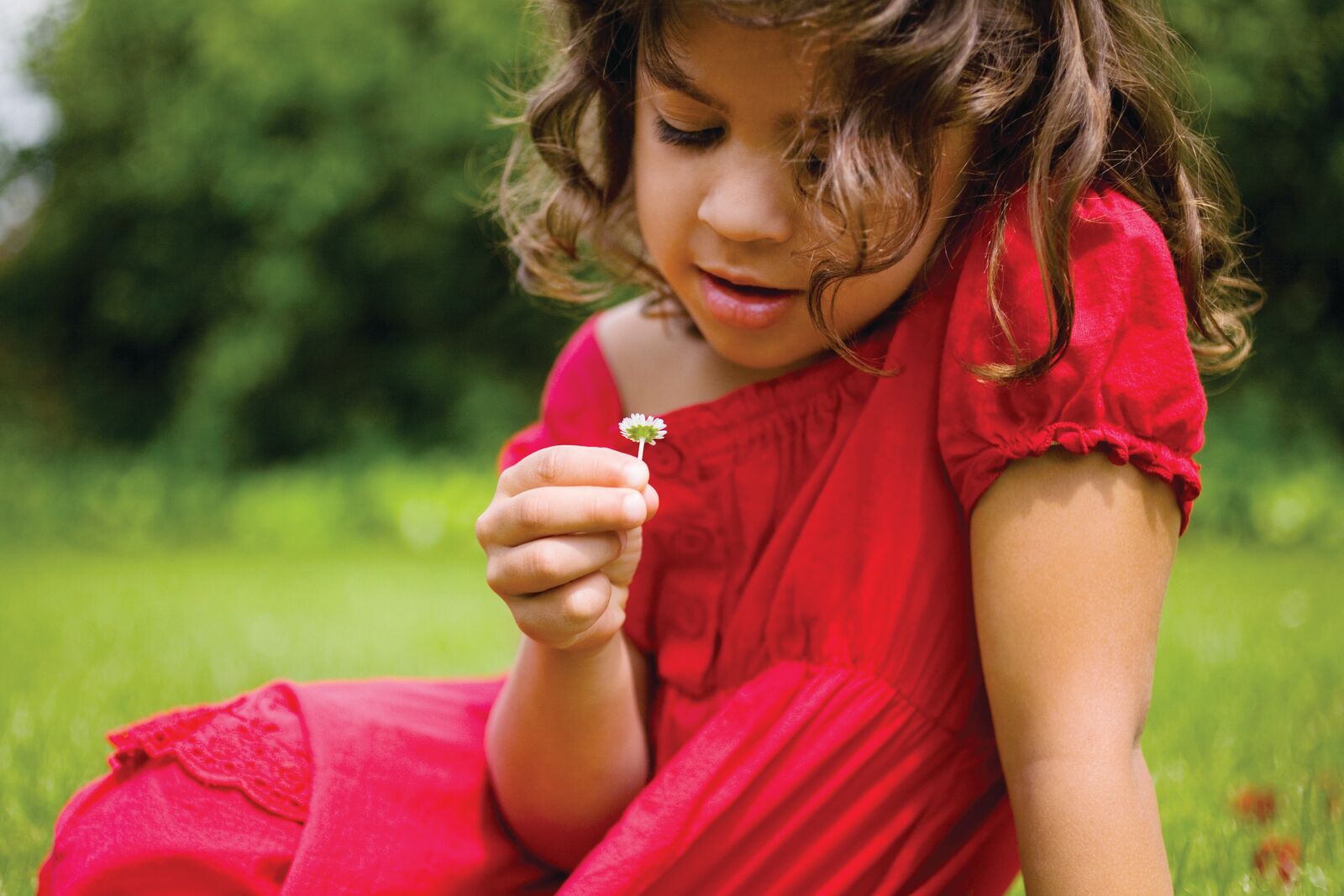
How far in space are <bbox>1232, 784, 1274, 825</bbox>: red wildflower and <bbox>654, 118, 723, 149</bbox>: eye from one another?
3.80 ft

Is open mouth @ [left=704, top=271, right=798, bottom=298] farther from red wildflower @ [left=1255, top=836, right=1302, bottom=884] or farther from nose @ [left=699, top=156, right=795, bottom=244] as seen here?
red wildflower @ [left=1255, top=836, right=1302, bottom=884]

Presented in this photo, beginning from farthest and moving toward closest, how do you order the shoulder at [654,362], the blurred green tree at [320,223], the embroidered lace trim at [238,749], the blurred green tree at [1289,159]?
the blurred green tree at [320,223] → the blurred green tree at [1289,159] → the shoulder at [654,362] → the embroidered lace trim at [238,749]

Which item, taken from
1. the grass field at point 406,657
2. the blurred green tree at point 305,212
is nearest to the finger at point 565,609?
the grass field at point 406,657

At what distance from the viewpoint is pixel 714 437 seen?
3.90 feet

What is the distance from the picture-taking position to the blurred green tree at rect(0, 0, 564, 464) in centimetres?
618

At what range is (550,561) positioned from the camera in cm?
91

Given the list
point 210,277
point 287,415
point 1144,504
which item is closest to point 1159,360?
point 1144,504

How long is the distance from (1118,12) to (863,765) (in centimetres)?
72

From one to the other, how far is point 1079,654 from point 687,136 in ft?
1.81

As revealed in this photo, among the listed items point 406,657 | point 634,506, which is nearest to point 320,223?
point 406,657

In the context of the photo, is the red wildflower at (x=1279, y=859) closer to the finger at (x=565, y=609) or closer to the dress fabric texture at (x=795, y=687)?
the dress fabric texture at (x=795, y=687)

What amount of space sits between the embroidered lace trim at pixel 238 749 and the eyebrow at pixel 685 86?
0.73 metres

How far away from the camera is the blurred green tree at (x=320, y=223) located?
618 centimetres

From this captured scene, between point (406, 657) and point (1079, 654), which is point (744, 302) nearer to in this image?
point (1079, 654)
